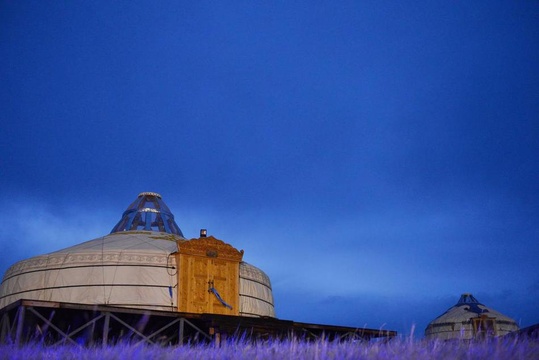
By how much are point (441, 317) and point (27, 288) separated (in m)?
19.9

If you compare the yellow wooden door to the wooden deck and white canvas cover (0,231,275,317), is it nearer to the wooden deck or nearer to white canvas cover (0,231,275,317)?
white canvas cover (0,231,275,317)

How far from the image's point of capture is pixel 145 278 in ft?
42.1

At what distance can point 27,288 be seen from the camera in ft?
43.9

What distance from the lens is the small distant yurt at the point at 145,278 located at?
12688mm

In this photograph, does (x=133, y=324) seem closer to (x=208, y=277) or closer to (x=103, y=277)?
(x=103, y=277)

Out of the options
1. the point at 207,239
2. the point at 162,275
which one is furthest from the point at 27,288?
the point at 207,239

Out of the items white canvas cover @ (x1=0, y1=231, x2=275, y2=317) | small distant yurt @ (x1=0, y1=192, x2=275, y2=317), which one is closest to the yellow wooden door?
small distant yurt @ (x1=0, y1=192, x2=275, y2=317)

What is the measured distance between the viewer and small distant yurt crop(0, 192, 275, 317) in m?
12.7

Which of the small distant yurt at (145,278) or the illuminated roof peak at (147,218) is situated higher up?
the illuminated roof peak at (147,218)

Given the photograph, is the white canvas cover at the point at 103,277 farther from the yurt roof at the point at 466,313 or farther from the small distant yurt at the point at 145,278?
the yurt roof at the point at 466,313

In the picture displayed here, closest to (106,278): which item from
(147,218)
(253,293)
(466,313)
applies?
(253,293)

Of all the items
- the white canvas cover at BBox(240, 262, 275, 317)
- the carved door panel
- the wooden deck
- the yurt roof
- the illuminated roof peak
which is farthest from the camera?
the yurt roof

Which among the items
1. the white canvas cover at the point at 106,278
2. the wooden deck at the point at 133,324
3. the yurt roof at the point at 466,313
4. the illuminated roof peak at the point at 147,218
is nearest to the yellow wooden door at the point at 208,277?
the white canvas cover at the point at 106,278

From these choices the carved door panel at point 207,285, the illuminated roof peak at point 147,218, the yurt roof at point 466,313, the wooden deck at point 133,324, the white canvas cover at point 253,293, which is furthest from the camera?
the yurt roof at point 466,313
